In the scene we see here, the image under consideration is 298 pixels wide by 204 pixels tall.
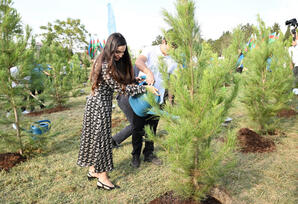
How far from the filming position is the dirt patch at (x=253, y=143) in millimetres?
3516

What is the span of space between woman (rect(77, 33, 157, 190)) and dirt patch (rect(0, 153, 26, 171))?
1447 mm

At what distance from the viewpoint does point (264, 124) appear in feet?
13.3

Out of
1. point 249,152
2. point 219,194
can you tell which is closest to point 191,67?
point 219,194

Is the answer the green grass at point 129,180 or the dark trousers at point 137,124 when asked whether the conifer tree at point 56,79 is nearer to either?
the green grass at point 129,180

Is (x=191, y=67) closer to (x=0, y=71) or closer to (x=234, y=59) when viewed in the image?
(x=234, y=59)

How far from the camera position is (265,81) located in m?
3.96

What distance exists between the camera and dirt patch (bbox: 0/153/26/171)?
3.22 meters

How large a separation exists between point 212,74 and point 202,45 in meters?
0.29

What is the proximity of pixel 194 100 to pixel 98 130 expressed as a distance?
4.17 ft

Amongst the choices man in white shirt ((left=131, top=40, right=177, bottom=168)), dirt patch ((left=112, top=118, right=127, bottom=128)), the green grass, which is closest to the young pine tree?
the green grass

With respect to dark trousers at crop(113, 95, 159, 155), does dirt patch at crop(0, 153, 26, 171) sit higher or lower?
lower

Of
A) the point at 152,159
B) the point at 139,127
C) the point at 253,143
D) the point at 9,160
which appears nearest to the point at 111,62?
the point at 139,127

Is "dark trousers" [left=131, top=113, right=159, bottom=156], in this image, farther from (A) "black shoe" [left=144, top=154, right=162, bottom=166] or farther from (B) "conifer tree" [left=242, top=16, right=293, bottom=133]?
(B) "conifer tree" [left=242, top=16, right=293, bottom=133]

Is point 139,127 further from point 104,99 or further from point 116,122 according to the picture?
point 116,122
